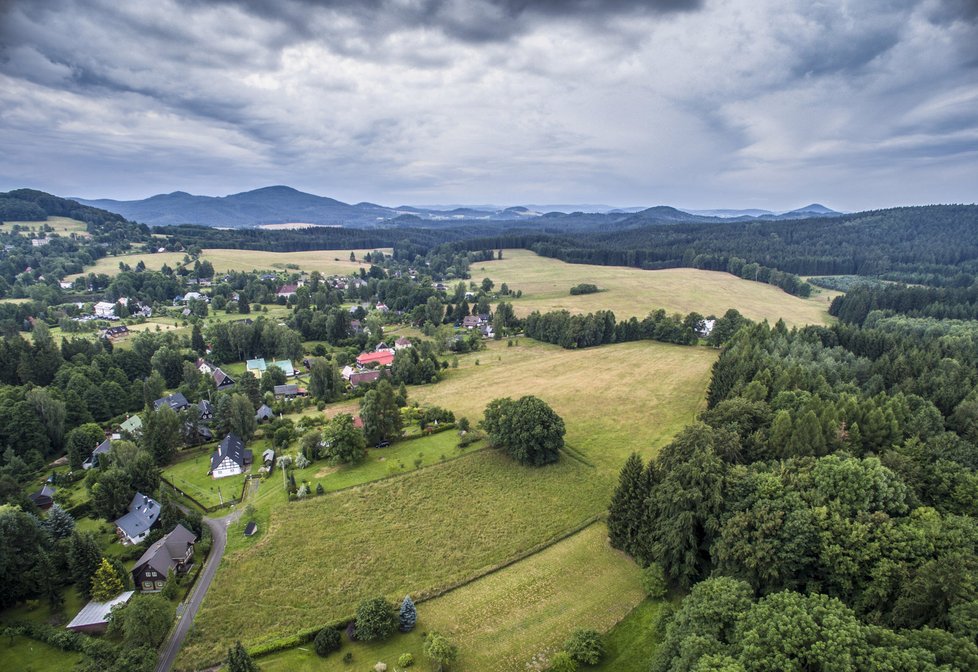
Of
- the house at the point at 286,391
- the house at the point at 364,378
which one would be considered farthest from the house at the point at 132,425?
the house at the point at 364,378

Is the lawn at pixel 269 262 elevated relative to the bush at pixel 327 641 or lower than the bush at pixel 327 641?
elevated

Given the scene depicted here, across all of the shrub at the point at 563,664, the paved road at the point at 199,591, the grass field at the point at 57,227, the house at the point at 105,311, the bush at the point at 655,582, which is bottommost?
the paved road at the point at 199,591

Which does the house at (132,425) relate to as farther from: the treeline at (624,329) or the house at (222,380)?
the treeline at (624,329)

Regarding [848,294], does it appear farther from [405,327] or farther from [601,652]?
[601,652]

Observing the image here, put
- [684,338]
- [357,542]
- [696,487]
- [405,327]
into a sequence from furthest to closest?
[405,327], [684,338], [357,542], [696,487]

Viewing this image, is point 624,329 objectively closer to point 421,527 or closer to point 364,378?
point 364,378

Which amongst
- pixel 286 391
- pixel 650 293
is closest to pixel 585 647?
pixel 286 391

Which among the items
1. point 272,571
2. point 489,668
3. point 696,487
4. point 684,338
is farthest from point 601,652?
point 684,338
